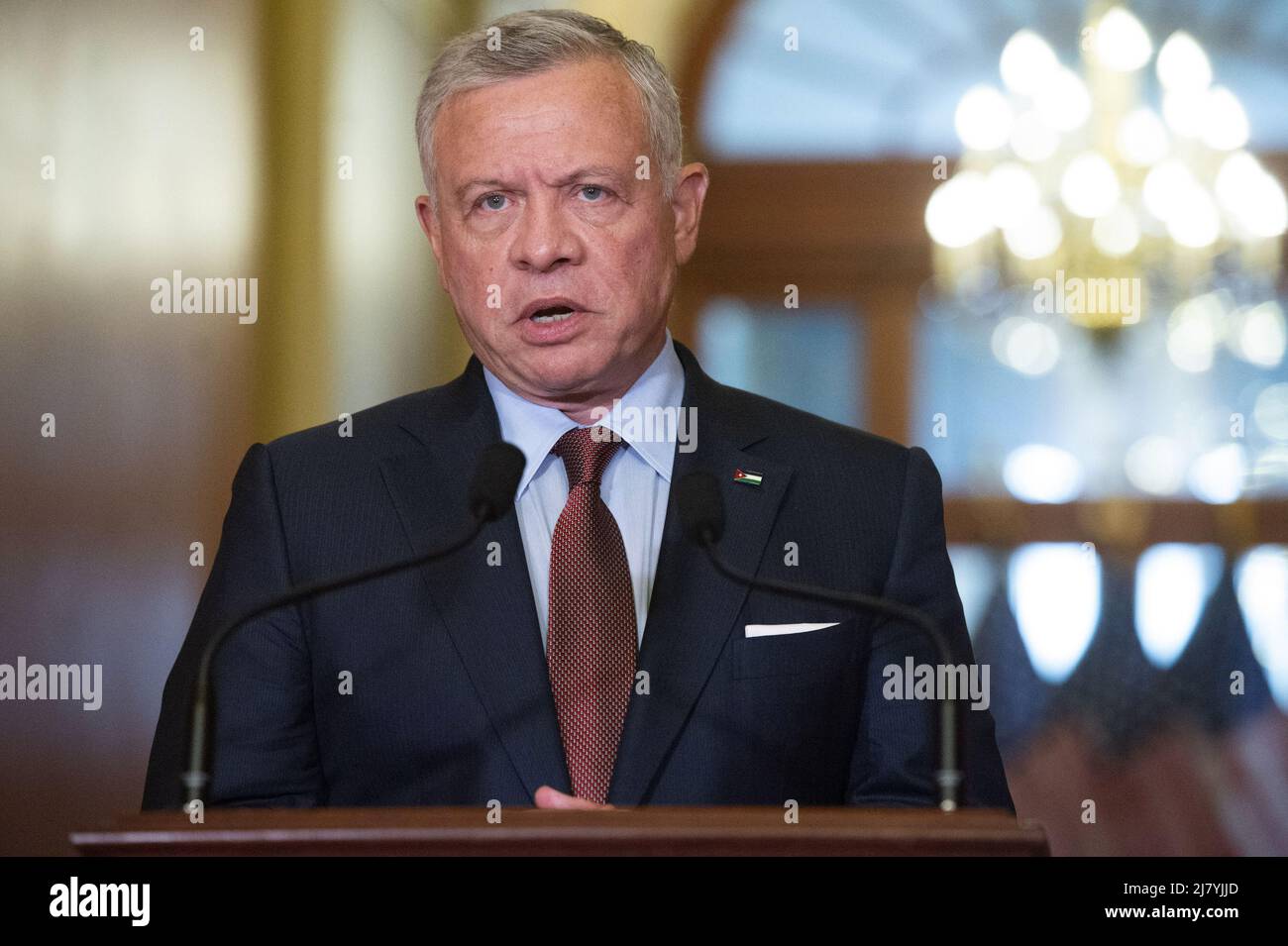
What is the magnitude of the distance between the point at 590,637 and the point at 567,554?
10 cm

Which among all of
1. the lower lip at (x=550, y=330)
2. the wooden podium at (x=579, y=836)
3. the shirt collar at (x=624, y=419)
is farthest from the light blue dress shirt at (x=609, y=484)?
the wooden podium at (x=579, y=836)

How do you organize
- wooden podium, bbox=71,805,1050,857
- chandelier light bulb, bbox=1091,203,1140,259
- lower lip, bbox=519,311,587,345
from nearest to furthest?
wooden podium, bbox=71,805,1050,857, lower lip, bbox=519,311,587,345, chandelier light bulb, bbox=1091,203,1140,259

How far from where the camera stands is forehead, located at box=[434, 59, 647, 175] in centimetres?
200

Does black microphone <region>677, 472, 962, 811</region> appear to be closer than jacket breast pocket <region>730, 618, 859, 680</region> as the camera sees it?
Yes

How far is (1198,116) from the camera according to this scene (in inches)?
157

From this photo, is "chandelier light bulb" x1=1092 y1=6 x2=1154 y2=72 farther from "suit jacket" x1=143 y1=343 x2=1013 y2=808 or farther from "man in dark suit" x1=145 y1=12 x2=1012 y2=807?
"suit jacket" x1=143 y1=343 x2=1013 y2=808

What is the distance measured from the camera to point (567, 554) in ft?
6.08

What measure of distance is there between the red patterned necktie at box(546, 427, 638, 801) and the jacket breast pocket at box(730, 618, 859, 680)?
14 centimetres

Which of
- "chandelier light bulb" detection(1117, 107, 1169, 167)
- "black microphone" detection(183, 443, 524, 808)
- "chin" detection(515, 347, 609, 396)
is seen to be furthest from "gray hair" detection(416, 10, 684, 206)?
"chandelier light bulb" detection(1117, 107, 1169, 167)

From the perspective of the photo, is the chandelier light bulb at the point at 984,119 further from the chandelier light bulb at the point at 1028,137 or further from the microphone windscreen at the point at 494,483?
the microphone windscreen at the point at 494,483

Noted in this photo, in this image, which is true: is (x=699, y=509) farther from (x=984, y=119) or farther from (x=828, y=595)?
(x=984, y=119)

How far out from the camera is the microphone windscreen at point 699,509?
157 cm

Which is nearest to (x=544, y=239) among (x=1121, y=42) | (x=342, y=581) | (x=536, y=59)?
(x=536, y=59)

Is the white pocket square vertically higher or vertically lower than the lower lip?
lower
